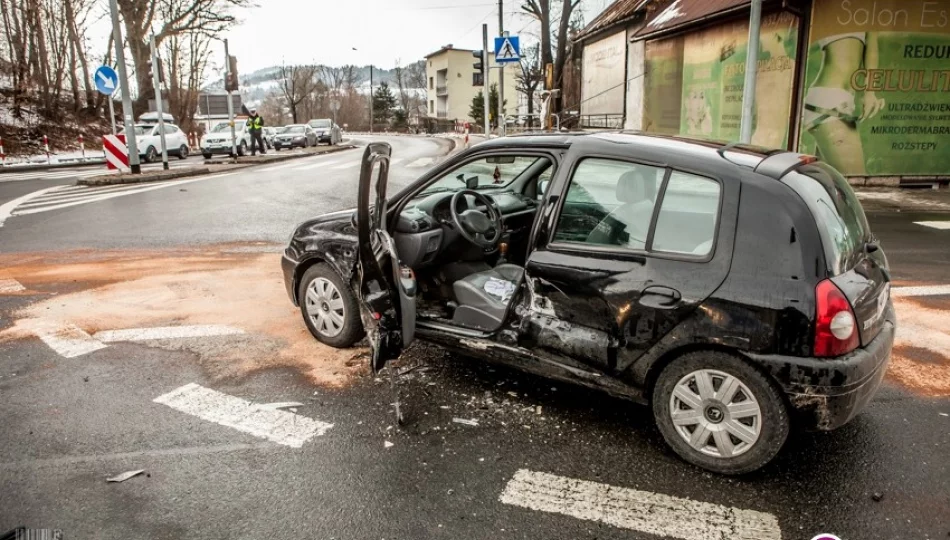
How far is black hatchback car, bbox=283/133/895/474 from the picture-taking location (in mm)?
2963

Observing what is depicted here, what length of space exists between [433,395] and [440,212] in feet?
4.24

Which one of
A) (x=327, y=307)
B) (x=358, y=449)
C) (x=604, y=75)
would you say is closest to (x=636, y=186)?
(x=358, y=449)

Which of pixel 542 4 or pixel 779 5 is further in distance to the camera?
pixel 542 4

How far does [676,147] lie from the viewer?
11.5ft

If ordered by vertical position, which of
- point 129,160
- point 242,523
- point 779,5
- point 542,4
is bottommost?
point 242,523

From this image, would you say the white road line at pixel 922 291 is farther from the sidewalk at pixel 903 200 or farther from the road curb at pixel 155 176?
the road curb at pixel 155 176

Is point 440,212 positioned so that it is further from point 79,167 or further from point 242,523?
point 79,167

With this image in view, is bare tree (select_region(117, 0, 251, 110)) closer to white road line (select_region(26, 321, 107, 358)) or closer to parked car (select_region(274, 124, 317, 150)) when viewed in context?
parked car (select_region(274, 124, 317, 150))

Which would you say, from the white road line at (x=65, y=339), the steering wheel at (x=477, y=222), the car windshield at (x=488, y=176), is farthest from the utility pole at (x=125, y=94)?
the steering wheel at (x=477, y=222)

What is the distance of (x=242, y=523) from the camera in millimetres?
2871

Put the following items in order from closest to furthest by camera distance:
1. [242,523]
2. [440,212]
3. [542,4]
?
[242,523], [440,212], [542,4]

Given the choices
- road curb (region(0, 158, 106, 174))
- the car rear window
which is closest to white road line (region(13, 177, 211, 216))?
road curb (region(0, 158, 106, 174))

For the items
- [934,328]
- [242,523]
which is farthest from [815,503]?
[934,328]

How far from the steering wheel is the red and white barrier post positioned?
16.4 m
